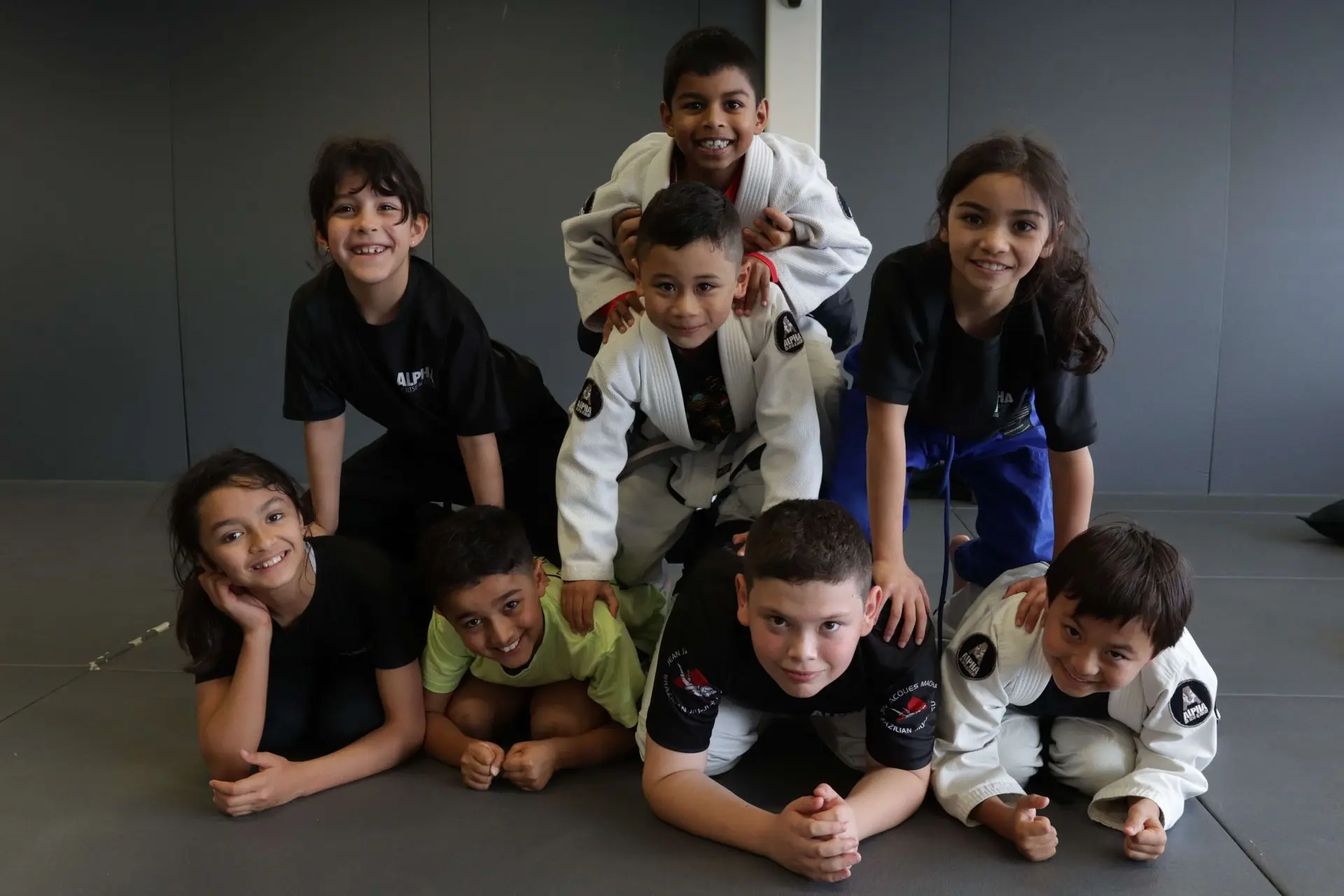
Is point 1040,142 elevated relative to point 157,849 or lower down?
elevated

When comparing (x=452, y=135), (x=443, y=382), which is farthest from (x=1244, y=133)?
(x=443, y=382)

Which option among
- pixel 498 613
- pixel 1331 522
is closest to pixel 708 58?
pixel 498 613

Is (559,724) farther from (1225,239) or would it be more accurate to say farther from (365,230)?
(1225,239)

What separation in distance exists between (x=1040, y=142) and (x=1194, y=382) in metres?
3.98

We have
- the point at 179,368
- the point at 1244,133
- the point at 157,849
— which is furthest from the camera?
the point at 179,368

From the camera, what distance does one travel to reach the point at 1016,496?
2.70 meters

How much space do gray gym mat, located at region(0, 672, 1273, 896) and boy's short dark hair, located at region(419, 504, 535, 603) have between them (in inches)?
18.4

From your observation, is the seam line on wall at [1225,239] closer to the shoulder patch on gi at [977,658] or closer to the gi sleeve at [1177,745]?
the gi sleeve at [1177,745]

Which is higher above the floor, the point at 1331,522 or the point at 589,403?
the point at 589,403

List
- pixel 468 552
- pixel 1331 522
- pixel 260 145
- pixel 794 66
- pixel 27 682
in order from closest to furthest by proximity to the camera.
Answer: pixel 468 552 < pixel 27 682 < pixel 1331 522 < pixel 794 66 < pixel 260 145

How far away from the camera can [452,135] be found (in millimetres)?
5594

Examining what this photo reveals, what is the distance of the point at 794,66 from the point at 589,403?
11.7ft

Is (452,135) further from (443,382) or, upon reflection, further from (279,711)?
(279,711)

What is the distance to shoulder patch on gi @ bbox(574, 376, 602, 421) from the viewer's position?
2471mm
